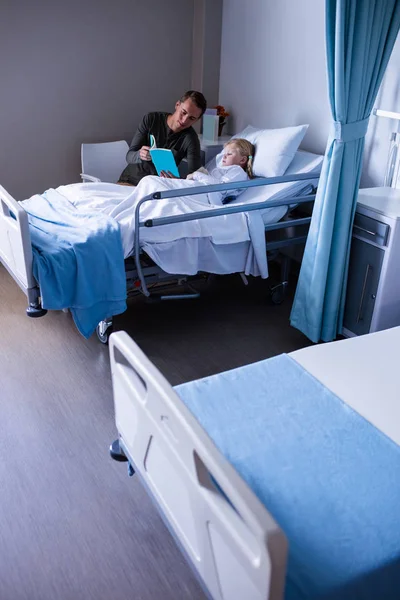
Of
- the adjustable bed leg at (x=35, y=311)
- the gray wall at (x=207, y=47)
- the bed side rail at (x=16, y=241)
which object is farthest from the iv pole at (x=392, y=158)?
the adjustable bed leg at (x=35, y=311)

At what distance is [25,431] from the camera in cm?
237

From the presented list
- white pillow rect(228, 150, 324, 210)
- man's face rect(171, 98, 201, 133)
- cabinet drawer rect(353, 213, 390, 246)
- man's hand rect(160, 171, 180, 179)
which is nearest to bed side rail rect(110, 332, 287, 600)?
cabinet drawer rect(353, 213, 390, 246)

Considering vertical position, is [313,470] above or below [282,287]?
above

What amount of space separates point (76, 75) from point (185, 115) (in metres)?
1.10

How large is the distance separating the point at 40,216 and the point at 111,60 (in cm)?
191

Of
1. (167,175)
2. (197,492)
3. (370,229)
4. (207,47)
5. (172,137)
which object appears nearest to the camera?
(197,492)

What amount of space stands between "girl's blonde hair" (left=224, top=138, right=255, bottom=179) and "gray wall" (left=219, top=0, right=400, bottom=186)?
455 mm

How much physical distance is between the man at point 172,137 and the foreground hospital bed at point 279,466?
2.21m

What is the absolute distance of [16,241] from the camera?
2.63 metres

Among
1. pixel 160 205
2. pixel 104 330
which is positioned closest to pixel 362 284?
pixel 160 205

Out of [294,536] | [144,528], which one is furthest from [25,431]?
[294,536]

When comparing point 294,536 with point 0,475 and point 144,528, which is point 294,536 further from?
point 0,475

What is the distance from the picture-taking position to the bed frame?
2553 mm

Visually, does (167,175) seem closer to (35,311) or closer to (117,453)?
(35,311)
